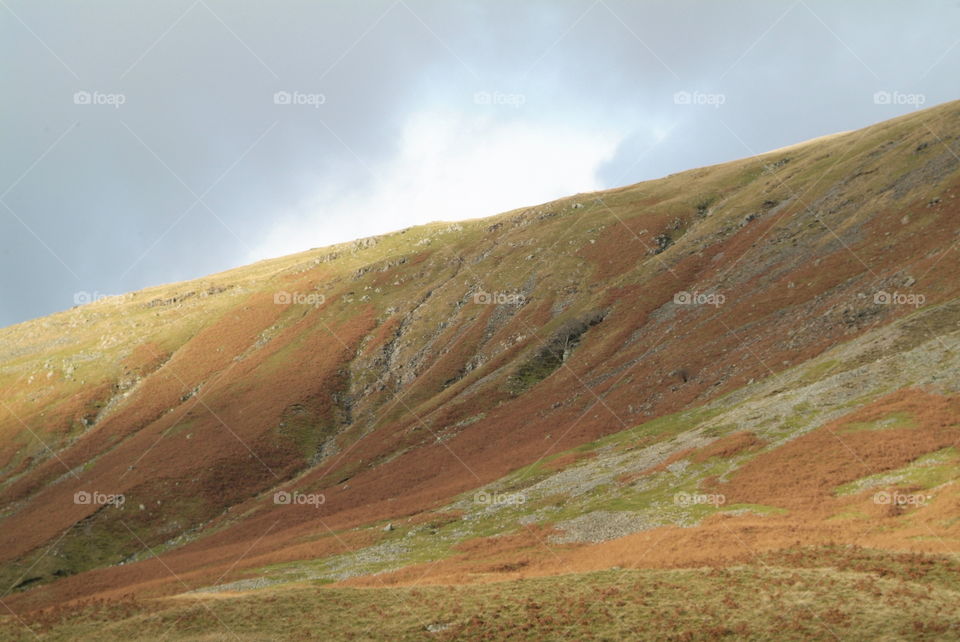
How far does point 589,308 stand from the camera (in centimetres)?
10494

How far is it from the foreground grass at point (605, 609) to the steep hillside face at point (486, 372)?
990cm

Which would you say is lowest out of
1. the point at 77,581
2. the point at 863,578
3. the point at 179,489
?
the point at 863,578

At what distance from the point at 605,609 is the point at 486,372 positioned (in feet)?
234

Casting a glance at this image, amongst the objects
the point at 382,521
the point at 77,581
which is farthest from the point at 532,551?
the point at 77,581

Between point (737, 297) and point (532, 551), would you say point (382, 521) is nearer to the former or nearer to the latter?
point (532, 551)

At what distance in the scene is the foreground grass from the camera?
73.8 feet

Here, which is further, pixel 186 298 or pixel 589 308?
pixel 186 298

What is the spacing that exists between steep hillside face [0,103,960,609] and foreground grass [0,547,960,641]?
9904mm

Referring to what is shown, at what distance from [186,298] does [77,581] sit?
11873 cm

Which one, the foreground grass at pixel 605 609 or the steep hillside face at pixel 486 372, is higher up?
the steep hillside face at pixel 486 372

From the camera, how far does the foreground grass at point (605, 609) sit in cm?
2248

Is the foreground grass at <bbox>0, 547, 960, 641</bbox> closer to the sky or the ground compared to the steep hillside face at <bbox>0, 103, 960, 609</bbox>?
closer to the ground

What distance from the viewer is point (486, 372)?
3841 inches

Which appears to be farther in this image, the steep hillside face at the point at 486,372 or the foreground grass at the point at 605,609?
the steep hillside face at the point at 486,372
